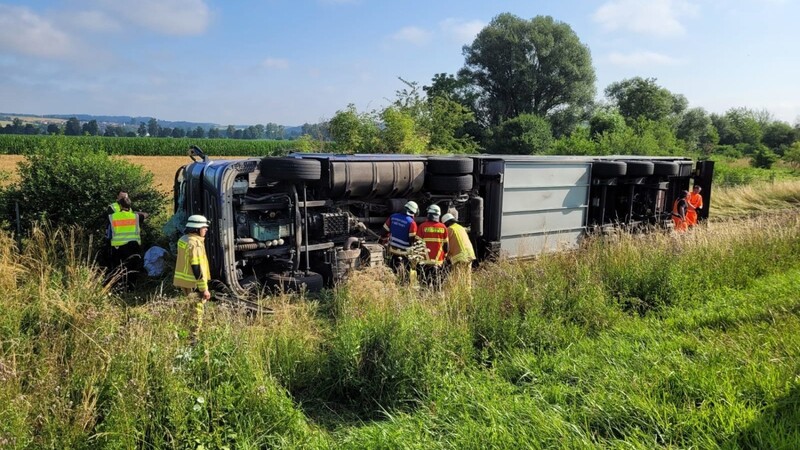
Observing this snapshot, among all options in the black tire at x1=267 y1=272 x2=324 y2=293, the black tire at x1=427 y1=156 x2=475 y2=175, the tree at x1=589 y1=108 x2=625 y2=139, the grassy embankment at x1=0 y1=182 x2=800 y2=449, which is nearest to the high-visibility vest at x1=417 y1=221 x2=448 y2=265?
the grassy embankment at x1=0 y1=182 x2=800 y2=449

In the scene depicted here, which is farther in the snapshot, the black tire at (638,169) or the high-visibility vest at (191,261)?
the black tire at (638,169)

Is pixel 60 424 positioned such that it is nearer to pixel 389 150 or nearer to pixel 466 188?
pixel 466 188

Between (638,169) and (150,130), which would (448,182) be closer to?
(638,169)

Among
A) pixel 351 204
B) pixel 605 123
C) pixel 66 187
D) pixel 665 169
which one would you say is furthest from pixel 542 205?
pixel 605 123

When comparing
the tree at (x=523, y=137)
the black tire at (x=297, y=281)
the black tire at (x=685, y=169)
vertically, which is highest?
the tree at (x=523, y=137)

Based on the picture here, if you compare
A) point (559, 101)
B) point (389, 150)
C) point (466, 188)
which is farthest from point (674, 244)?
point (559, 101)

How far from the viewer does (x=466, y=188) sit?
830cm

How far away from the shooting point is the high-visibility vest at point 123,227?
7.66 meters

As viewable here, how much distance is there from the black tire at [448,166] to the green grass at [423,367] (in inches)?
100

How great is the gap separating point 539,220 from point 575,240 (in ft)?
3.81

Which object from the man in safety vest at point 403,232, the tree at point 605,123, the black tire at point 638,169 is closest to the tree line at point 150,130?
the tree at point 605,123

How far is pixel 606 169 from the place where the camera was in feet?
33.4

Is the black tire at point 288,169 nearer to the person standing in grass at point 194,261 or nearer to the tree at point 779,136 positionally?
the person standing in grass at point 194,261

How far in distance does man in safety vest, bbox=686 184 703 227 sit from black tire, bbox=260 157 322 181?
884cm
